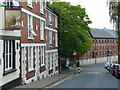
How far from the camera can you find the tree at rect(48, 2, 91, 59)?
4319cm

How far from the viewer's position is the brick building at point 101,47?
93812 mm

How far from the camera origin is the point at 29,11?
72.3 feet

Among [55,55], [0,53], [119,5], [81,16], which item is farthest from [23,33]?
[81,16]

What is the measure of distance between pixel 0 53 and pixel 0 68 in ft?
2.71

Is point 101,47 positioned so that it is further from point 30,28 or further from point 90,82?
point 30,28

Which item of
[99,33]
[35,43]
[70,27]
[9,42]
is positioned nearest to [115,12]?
[35,43]

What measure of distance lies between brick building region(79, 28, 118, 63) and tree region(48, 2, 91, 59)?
41962 mm

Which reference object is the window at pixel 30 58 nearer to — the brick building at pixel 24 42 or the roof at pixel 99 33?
→ the brick building at pixel 24 42

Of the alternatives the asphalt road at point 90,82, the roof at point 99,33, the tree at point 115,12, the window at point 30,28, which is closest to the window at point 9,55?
the asphalt road at point 90,82

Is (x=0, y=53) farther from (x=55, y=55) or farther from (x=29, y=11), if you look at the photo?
(x=55, y=55)

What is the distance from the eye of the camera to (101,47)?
327ft

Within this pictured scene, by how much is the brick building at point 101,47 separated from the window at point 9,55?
70.7 metres

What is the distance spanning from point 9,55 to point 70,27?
27.4 m

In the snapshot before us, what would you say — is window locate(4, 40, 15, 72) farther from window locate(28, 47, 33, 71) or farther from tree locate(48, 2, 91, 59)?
tree locate(48, 2, 91, 59)
